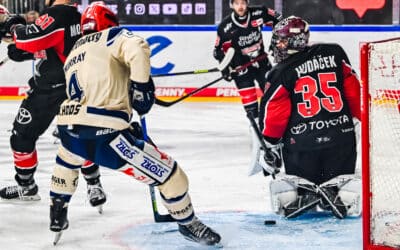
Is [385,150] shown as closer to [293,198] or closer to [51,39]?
[293,198]

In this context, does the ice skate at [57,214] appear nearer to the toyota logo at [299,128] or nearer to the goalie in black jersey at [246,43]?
the toyota logo at [299,128]

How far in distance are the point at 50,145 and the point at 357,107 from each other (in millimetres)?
3076

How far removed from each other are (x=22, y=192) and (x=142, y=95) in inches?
61.9

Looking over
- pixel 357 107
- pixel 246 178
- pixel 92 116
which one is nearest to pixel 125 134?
pixel 92 116

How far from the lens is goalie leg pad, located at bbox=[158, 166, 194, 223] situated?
375 cm

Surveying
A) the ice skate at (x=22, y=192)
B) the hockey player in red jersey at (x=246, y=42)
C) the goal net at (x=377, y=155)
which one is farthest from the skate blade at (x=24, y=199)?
the hockey player in red jersey at (x=246, y=42)

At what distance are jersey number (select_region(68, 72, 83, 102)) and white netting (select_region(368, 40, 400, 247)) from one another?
115 cm

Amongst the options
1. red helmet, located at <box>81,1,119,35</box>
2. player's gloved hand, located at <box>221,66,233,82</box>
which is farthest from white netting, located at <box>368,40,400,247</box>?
player's gloved hand, located at <box>221,66,233,82</box>

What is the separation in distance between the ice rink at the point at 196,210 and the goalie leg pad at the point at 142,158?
354 mm

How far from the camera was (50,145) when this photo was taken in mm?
6895

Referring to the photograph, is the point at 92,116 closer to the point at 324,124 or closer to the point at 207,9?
the point at 324,124

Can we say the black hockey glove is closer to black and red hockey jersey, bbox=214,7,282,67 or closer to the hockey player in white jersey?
the hockey player in white jersey

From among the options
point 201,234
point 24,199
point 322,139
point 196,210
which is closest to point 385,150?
point 322,139

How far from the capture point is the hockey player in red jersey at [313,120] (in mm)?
4387
